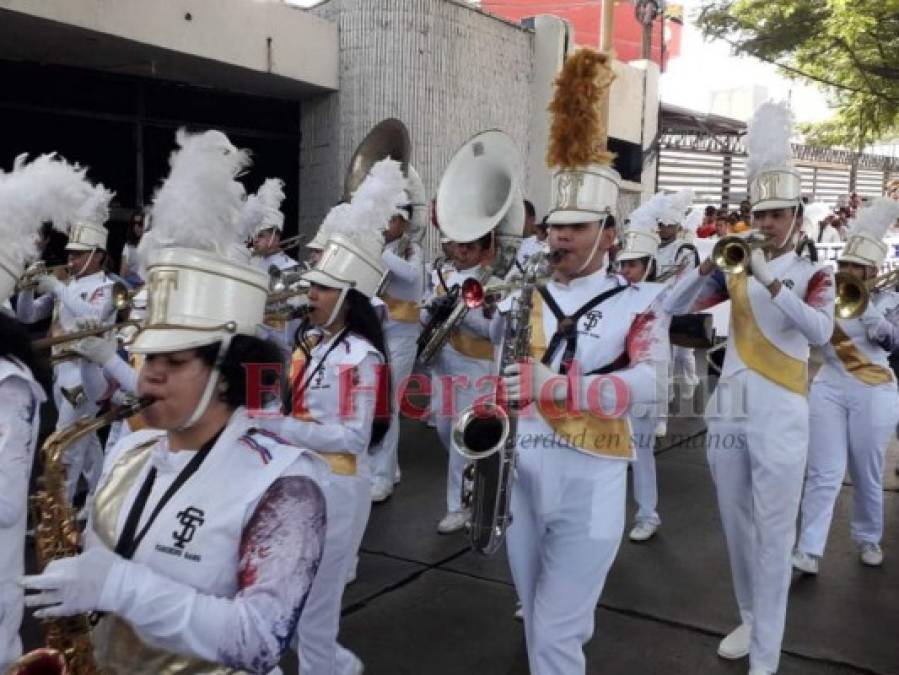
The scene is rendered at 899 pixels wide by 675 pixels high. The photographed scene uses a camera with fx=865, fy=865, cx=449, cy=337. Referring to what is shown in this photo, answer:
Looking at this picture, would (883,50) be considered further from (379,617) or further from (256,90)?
(379,617)

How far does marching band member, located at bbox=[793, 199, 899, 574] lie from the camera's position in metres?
5.56

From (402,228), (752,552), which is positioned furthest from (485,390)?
(752,552)

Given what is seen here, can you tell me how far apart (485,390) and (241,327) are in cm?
402

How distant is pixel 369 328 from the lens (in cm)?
394

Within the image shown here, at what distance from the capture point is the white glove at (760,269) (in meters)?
3.81

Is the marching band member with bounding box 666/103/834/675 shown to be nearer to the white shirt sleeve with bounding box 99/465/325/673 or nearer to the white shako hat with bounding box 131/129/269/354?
the white shako hat with bounding box 131/129/269/354

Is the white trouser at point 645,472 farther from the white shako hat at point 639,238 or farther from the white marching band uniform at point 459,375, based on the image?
the white shako hat at point 639,238

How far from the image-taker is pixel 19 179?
11.2 ft

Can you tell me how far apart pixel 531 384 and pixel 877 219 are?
378 cm

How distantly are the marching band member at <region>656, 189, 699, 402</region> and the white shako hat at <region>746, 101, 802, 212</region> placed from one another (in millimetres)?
1190

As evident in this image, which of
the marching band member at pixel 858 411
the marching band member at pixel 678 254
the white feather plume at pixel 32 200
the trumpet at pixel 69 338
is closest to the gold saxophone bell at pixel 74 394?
the trumpet at pixel 69 338

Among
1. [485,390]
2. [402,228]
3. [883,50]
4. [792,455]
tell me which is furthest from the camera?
[883,50]

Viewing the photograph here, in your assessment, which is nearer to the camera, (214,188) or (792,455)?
(214,188)

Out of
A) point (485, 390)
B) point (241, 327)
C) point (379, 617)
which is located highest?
point (241, 327)
